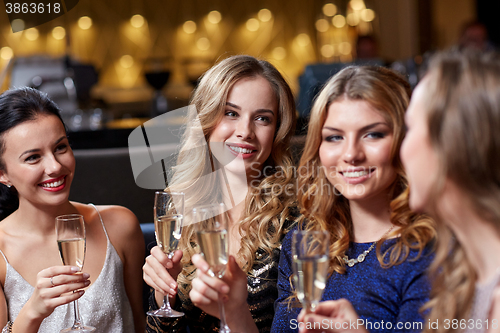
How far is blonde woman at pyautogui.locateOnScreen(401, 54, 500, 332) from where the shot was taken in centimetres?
86

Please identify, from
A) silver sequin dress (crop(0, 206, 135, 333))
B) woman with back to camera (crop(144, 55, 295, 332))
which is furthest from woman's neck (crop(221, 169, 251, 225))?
silver sequin dress (crop(0, 206, 135, 333))

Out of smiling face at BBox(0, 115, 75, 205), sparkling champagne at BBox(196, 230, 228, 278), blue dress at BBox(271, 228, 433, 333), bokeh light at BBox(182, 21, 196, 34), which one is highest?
bokeh light at BBox(182, 21, 196, 34)

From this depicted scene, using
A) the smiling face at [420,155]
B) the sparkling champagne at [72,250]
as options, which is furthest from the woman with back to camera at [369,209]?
the sparkling champagne at [72,250]

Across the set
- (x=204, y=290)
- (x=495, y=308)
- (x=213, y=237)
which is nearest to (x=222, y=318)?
(x=204, y=290)

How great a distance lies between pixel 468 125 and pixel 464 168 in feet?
0.25

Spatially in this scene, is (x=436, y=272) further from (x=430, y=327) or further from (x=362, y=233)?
(x=362, y=233)

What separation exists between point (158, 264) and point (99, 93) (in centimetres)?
922

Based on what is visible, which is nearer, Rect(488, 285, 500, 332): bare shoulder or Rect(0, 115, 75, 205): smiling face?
Rect(488, 285, 500, 332): bare shoulder

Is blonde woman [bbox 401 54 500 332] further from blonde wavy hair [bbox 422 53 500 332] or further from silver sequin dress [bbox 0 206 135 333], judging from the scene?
silver sequin dress [bbox 0 206 135 333]

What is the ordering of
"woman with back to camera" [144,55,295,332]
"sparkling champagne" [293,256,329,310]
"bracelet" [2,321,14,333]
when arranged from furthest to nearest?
1. "woman with back to camera" [144,55,295,332]
2. "bracelet" [2,321,14,333]
3. "sparkling champagne" [293,256,329,310]

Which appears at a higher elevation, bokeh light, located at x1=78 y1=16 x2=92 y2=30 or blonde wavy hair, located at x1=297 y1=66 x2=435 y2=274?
bokeh light, located at x1=78 y1=16 x2=92 y2=30

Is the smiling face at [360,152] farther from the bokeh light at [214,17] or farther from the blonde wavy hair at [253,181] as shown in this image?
the bokeh light at [214,17]

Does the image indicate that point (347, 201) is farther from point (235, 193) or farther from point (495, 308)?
point (495, 308)

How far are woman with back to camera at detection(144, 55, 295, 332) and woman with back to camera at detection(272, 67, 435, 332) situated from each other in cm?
20
